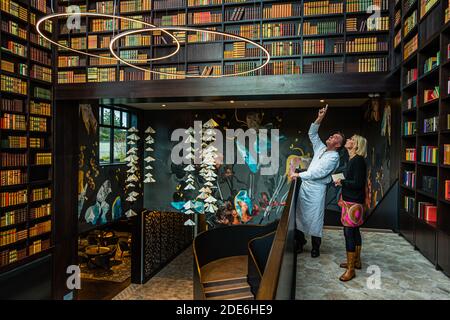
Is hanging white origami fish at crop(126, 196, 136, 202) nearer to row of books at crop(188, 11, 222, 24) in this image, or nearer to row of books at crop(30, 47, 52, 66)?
row of books at crop(30, 47, 52, 66)

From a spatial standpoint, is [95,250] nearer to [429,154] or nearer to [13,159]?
[13,159]

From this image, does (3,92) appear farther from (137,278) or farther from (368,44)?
(368,44)

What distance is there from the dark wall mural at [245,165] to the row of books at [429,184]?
3.92 meters

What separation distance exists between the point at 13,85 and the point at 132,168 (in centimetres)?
387

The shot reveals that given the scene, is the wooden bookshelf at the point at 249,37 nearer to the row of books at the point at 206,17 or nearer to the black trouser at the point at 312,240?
the row of books at the point at 206,17

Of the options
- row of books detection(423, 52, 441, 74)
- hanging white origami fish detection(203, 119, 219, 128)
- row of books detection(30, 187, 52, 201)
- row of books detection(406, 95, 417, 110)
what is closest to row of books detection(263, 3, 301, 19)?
row of books detection(406, 95, 417, 110)

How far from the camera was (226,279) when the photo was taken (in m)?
5.92

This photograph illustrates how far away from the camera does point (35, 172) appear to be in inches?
226

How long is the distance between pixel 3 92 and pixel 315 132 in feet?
15.0

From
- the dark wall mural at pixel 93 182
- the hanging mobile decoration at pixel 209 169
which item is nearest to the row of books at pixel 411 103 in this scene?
the hanging mobile decoration at pixel 209 169

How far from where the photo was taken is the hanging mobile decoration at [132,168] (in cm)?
852

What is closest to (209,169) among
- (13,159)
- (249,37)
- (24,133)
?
(249,37)

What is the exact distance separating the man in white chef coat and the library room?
2 cm

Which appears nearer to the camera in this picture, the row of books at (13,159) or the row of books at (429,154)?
the row of books at (429,154)
